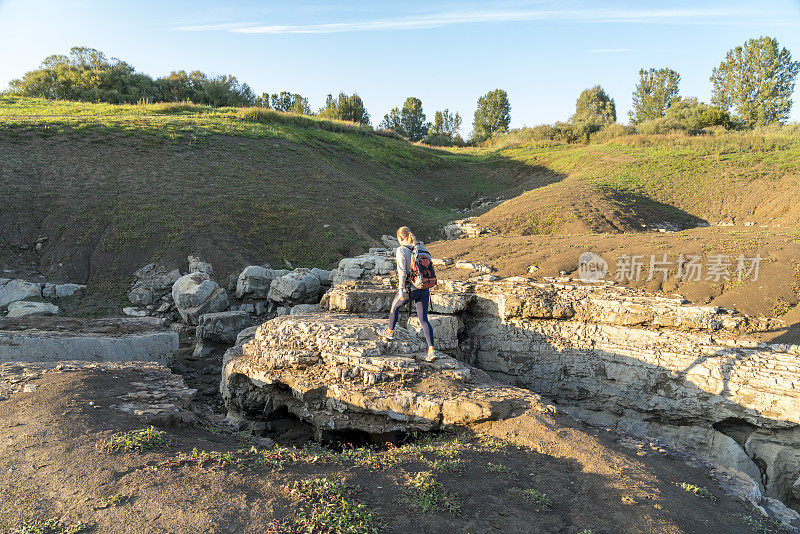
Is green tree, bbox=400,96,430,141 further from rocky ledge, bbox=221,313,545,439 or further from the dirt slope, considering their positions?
rocky ledge, bbox=221,313,545,439

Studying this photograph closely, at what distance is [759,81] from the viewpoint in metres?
38.0

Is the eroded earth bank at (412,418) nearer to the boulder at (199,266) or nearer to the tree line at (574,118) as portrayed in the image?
the boulder at (199,266)

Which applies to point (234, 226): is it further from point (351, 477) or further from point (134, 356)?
point (351, 477)

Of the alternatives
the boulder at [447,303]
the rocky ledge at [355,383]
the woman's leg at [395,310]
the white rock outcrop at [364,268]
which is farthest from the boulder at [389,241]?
the woman's leg at [395,310]

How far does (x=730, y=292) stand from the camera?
8688 millimetres

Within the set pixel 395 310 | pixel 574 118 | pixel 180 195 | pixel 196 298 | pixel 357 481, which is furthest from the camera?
Result: pixel 574 118

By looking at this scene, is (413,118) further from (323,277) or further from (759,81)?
(323,277)

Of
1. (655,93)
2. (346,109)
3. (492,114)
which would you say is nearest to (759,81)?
(655,93)

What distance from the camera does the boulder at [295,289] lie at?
38.8 feet

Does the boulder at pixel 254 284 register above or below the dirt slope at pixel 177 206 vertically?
below

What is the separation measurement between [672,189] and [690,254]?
11.2 metres

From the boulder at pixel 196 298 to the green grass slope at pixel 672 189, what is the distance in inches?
383

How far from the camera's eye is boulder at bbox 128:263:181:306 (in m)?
12.9

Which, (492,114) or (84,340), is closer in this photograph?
(84,340)
